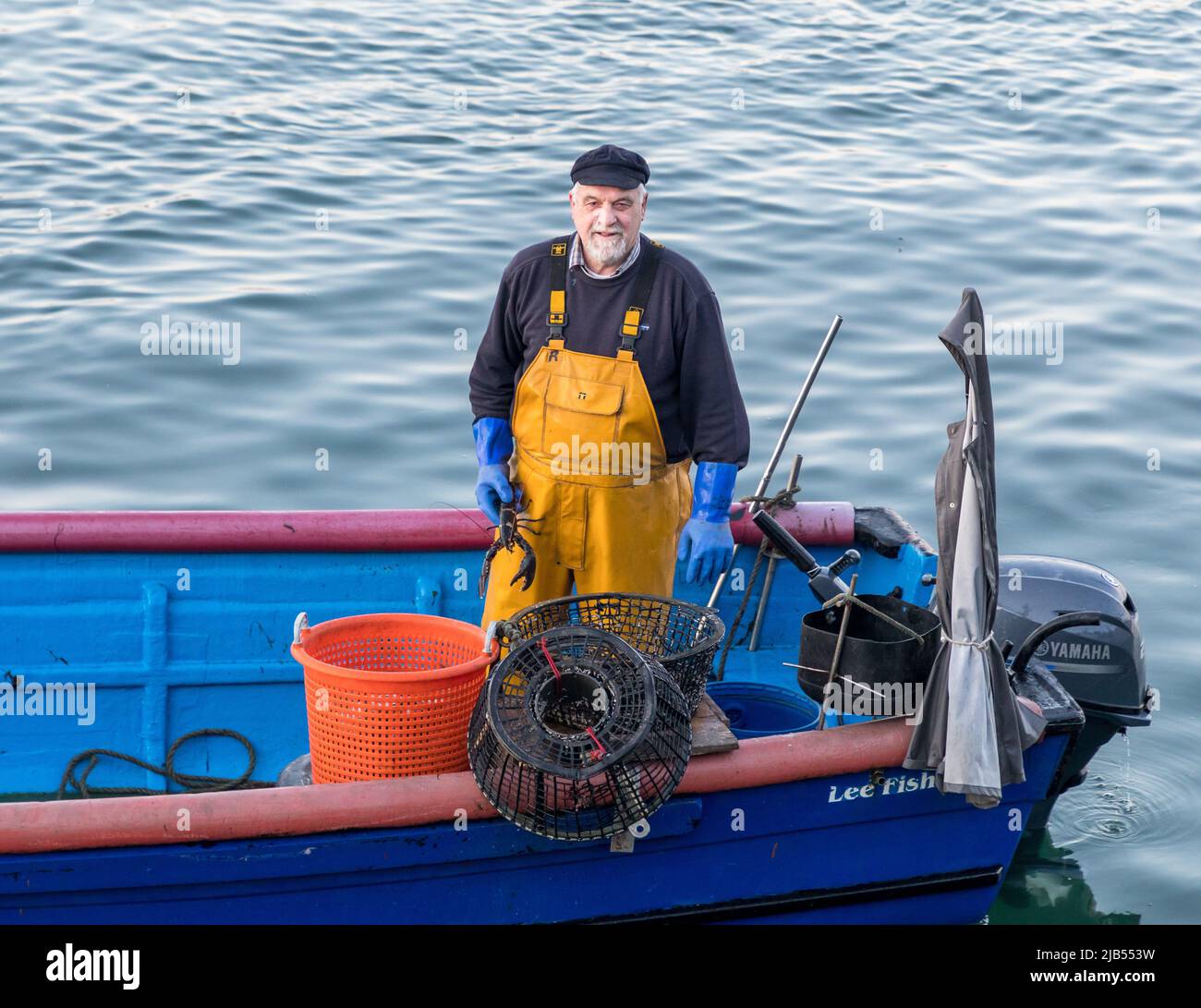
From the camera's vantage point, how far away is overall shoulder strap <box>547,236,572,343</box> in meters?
5.16

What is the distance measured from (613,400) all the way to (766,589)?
5.32ft

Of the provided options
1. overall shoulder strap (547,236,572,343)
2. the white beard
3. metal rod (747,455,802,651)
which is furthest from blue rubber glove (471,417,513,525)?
metal rod (747,455,802,651)

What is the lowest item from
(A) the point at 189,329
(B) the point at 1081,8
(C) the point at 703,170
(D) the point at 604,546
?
(D) the point at 604,546

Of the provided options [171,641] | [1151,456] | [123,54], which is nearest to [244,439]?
[171,641]

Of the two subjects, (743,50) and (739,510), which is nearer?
(739,510)

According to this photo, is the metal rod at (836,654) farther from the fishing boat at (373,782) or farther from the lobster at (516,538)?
the lobster at (516,538)

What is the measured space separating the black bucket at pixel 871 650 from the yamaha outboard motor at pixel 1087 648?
51cm

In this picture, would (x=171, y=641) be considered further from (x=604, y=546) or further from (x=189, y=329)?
(x=189, y=329)

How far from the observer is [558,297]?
5.16 meters

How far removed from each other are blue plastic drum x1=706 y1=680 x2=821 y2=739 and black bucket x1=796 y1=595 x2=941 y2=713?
24.0 inches

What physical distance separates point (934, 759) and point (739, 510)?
5.82 feet

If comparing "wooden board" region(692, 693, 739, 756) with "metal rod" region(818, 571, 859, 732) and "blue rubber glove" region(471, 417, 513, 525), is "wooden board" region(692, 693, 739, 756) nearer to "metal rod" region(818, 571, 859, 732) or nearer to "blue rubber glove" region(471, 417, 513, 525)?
"metal rod" region(818, 571, 859, 732)

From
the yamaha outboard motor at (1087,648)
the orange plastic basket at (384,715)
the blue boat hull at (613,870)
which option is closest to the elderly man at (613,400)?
the orange plastic basket at (384,715)

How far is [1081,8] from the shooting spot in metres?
21.8
